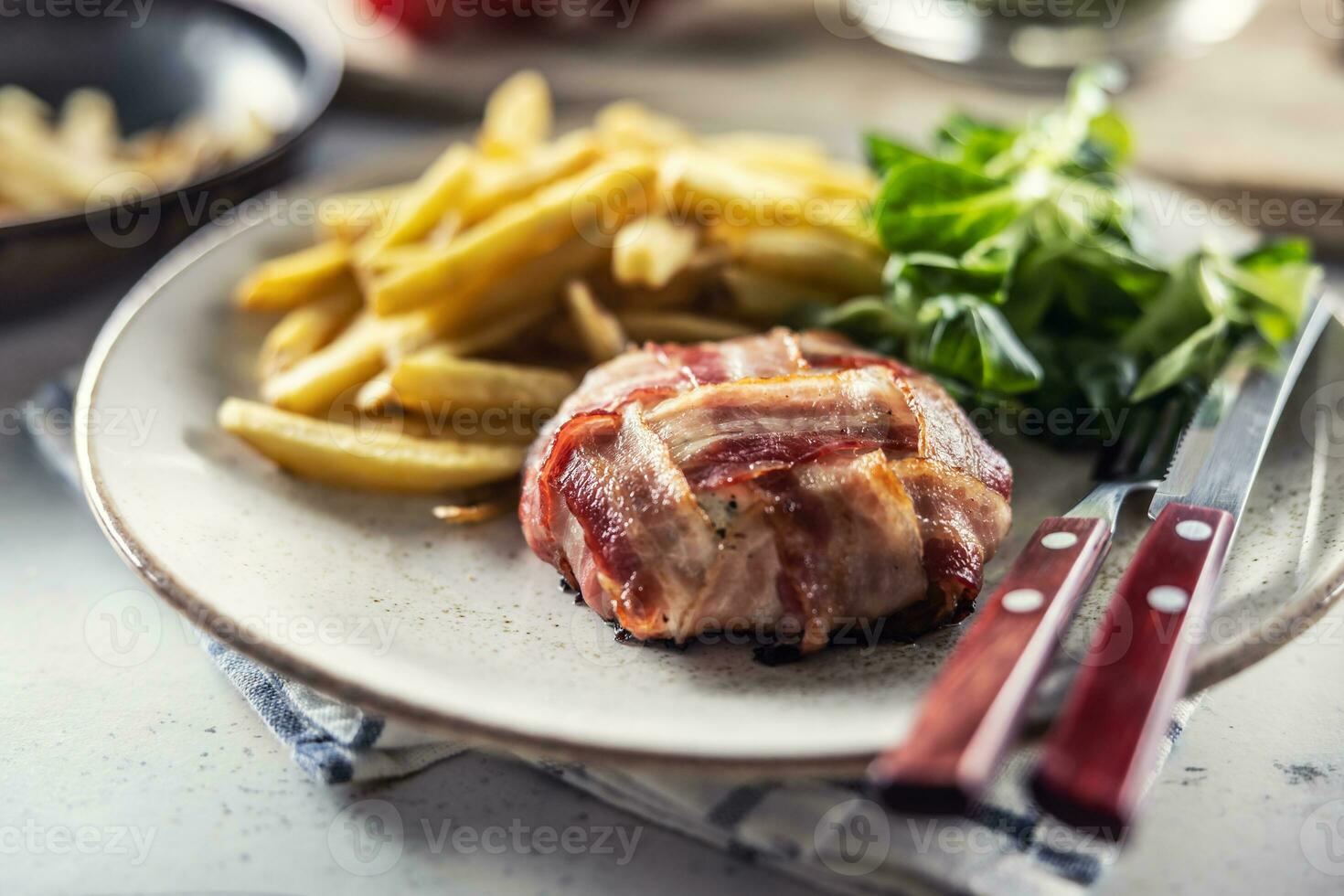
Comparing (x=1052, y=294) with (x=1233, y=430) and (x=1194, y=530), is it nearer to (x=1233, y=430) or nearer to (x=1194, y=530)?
(x=1233, y=430)

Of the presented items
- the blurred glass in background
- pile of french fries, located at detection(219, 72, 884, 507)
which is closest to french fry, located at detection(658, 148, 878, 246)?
pile of french fries, located at detection(219, 72, 884, 507)

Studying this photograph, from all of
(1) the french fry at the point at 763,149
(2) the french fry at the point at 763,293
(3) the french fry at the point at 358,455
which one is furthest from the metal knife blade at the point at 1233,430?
Answer: (3) the french fry at the point at 358,455

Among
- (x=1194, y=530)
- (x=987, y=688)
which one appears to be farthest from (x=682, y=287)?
(x=987, y=688)

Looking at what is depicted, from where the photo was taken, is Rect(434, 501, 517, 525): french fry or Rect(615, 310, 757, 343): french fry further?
Rect(615, 310, 757, 343): french fry

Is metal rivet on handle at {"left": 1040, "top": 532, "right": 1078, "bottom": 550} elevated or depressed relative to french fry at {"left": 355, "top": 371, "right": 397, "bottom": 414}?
elevated

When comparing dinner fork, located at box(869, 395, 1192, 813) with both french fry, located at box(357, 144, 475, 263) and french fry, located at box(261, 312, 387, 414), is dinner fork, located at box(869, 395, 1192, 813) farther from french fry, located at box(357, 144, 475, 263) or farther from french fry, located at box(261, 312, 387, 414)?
french fry, located at box(357, 144, 475, 263)

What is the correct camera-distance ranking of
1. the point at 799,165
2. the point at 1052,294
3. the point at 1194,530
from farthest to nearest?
the point at 799,165 → the point at 1052,294 → the point at 1194,530
